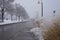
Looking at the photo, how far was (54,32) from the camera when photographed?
5.48 metres

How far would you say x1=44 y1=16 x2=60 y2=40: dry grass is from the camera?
5424 millimetres

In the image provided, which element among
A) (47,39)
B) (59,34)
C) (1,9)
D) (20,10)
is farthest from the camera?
(20,10)

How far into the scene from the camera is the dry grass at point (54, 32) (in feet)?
17.8

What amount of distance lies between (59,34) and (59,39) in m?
0.19

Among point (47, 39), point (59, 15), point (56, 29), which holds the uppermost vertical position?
point (59, 15)

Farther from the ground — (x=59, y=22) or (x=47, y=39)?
(x=59, y=22)

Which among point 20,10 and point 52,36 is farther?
point 20,10

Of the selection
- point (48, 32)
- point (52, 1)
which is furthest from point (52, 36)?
point (52, 1)

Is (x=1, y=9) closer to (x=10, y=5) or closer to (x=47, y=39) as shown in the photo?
(x=10, y=5)

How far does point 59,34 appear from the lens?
17.6 feet

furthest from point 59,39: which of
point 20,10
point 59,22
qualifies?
point 20,10

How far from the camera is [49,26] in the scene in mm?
5832

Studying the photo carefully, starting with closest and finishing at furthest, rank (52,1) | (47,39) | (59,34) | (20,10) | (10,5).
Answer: (59,34), (47,39), (52,1), (10,5), (20,10)

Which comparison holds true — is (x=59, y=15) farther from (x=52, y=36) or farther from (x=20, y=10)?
(x=20, y=10)
